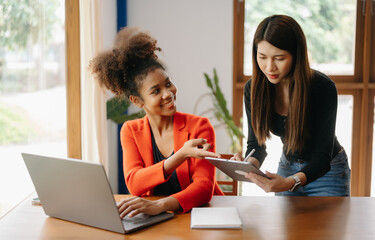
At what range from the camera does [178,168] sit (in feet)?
6.22

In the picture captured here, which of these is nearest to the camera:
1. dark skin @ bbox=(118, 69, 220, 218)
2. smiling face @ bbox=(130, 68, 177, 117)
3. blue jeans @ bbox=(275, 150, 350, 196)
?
dark skin @ bbox=(118, 69, 220, 218)

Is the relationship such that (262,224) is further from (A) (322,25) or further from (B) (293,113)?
(A) (322,25)

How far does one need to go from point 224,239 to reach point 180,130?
2.14 feet

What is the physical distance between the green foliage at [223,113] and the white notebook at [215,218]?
6.36 ft

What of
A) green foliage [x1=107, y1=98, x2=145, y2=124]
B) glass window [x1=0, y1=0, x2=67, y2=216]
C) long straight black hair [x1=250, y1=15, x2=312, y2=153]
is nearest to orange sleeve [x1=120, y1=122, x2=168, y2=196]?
long straight black hair [x1=250, y1=15, x2=312, y2=153]

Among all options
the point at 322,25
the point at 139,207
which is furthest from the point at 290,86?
the point at 322,25

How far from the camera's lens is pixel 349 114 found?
4.01m

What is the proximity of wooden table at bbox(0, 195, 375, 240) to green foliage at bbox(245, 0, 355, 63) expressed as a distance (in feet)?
8.05

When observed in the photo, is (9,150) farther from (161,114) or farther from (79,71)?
(161,114)

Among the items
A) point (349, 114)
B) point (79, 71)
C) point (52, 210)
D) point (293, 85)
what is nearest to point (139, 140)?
point (52, 210)

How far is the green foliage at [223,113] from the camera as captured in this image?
3.57 meters

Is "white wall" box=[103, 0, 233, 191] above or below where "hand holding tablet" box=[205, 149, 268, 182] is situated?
above

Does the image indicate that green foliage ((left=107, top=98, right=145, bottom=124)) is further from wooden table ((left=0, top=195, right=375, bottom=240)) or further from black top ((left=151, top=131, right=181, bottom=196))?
wooden table ((left=0, top=195, right=375, bottom=240))

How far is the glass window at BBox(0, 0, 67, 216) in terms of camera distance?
2281mm
